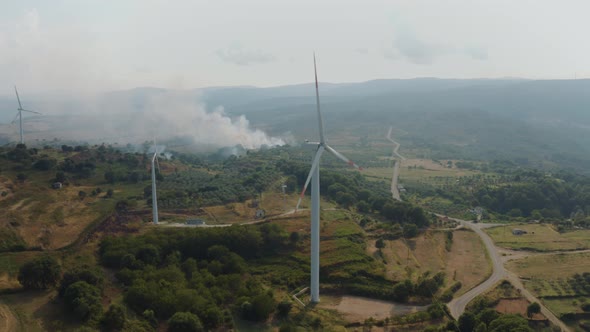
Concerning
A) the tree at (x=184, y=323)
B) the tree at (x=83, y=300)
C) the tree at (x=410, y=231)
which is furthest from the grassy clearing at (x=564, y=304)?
the tree at (x=83, y=300)

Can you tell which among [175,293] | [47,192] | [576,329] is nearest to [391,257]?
[576,329]

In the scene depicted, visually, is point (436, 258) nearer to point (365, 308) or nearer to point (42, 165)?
point (365, 308)

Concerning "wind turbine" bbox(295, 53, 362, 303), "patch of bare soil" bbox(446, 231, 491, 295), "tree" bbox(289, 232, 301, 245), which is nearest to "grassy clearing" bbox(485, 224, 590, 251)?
"patch of bare soil" bbox(446, 231, 491, 295)

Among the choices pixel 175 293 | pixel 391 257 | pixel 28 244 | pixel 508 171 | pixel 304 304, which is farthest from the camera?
pixel 508 171

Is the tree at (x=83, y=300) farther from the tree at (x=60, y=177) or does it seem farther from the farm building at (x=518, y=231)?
the farm building at (x=518, y=231)

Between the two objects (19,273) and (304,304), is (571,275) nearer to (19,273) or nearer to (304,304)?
(304,304)
